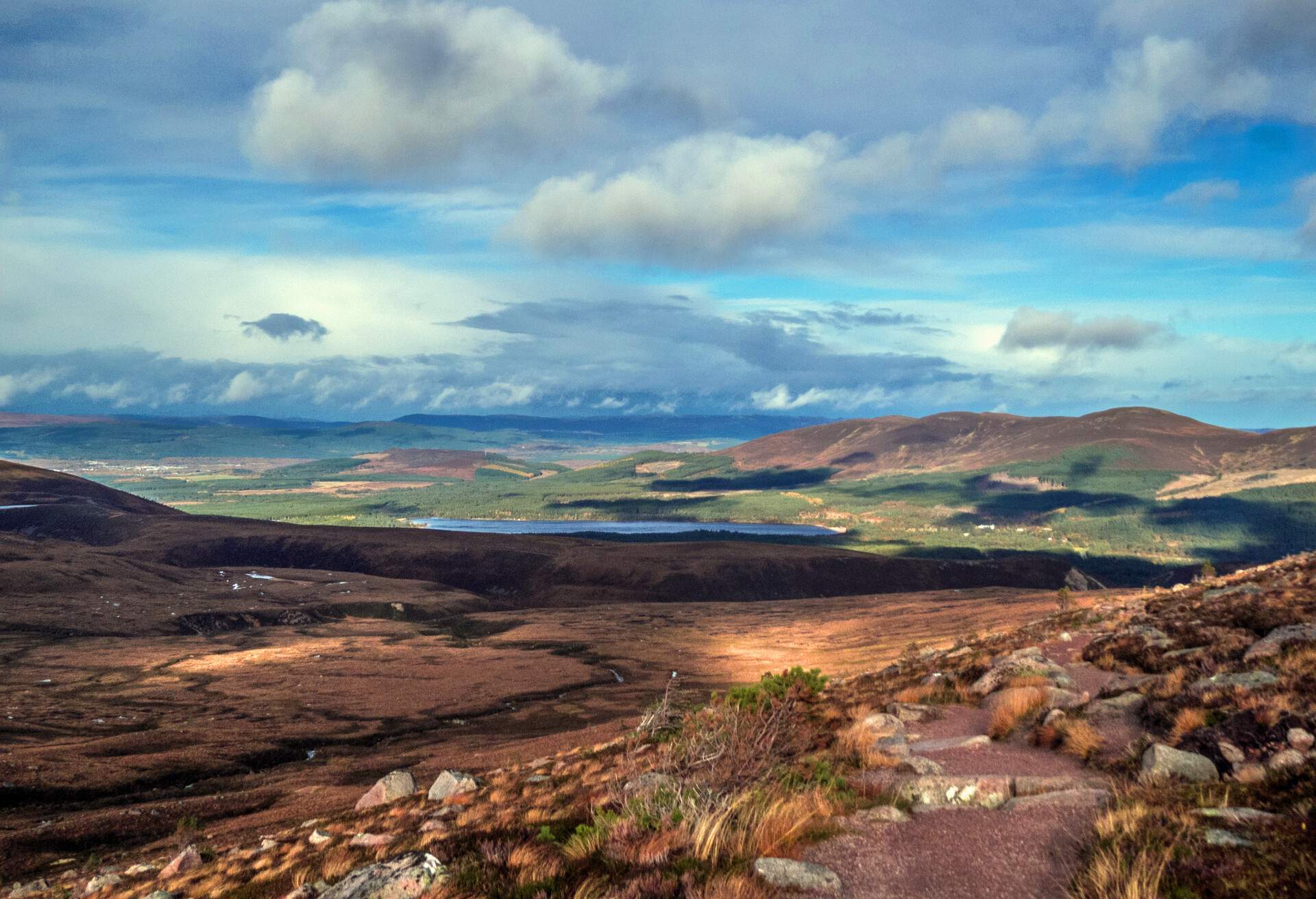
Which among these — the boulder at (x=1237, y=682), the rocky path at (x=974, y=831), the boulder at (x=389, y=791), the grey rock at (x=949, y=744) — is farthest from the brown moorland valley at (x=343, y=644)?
the boulder at (x=1237, y=682)

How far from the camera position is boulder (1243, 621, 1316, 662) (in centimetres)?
1591

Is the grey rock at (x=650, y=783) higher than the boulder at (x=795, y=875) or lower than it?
lower

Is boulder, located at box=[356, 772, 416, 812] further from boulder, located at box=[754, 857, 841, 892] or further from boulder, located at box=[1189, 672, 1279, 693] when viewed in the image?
boulder, located at box=[1189, 672, 1279, 693]

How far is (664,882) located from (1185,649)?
1678 cm

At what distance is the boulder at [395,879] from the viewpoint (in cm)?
988

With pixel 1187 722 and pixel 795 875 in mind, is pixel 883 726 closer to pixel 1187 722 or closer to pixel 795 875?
pixel 1187 722

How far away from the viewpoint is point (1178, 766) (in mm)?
10438

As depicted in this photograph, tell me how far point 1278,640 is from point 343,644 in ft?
279

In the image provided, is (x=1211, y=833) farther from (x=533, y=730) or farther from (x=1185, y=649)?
(x=533, y=730)

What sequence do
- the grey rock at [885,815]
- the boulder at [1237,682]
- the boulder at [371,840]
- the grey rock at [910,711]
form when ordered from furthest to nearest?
1. the grey rock at [910,711]
2. the boulder at [371,840]
3. the boulder at [1237,682]
4. the grey rock at [885,815]

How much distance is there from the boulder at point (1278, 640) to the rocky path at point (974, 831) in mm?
6453

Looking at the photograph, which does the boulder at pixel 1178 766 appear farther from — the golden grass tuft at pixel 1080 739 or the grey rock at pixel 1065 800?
the golden grass tuft at pixel 1080 739

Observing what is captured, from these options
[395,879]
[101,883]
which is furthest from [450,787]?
[395,879]

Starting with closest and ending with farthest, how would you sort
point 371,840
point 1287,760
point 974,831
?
point 1287,760 → point 974,831 → point 371,840
